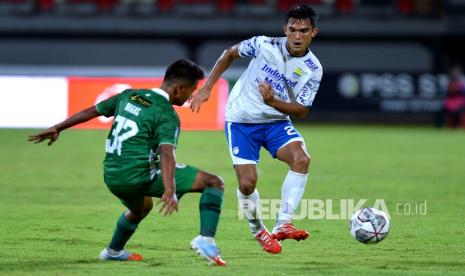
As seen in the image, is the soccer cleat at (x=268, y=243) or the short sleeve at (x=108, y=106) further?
the soccer cleat at (x=268, y=243)

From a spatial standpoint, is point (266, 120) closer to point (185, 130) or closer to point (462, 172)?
point (462, 172)

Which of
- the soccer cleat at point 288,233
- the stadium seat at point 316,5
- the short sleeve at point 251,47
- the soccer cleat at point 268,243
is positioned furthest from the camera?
the stadium seat at point 316,5

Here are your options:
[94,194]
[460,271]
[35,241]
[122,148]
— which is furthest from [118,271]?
[94,194]

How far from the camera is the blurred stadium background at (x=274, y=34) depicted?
1175 inches

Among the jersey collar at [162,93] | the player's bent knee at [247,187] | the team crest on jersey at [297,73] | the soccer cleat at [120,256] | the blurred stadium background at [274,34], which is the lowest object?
the blurred stadium background at [274,34]

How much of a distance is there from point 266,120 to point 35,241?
91.8 inches

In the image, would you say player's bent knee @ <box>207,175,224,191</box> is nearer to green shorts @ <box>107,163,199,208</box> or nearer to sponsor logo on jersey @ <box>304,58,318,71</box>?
green shorts @ <box>107,163,199,208</box>

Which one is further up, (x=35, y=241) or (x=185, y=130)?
(x=35, y=241)

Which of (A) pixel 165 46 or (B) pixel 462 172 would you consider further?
(A) pixel 165 46

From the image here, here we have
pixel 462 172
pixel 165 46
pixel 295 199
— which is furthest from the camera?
pixel 165 46

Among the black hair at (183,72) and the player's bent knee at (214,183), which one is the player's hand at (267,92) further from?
the player's bent knee at (214,183)

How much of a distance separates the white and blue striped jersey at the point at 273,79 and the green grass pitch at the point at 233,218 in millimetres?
1198

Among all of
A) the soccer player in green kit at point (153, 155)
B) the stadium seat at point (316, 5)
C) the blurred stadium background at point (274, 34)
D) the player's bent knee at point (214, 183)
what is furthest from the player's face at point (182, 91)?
the stadium seat at point (316, 5)

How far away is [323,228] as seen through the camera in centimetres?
988
